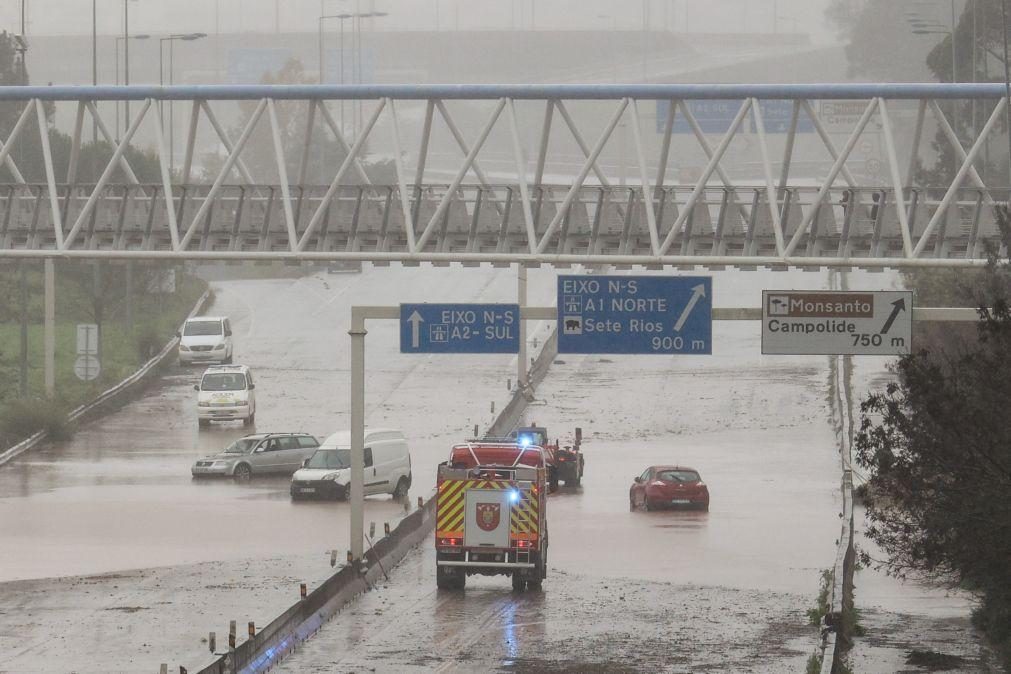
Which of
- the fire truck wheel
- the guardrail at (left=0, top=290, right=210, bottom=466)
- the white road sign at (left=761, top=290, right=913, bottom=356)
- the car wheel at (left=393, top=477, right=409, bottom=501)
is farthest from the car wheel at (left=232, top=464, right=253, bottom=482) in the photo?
the white road sign at (left=761, top=290, right=913, bottom=356)

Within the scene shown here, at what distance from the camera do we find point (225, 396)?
182 ft

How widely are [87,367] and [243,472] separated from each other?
1505cm

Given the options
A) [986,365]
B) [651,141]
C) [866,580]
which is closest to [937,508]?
[986,365]

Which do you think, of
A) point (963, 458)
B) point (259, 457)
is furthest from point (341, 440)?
point (963, 458)

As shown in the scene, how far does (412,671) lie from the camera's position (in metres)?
22.6

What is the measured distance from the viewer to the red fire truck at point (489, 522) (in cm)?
2909

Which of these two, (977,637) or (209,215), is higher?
(209,215)

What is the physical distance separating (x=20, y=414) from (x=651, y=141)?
367 feet

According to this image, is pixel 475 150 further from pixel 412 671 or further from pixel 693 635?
pixel 412 671

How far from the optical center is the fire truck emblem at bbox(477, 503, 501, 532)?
95.4 feet

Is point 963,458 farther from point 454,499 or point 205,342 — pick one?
point 205,342

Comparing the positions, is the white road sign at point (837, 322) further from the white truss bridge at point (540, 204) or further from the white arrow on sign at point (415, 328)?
the white arrow on sign at point (415, 328)

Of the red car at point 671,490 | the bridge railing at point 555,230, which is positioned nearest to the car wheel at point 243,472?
the bridge railing at point 555,230

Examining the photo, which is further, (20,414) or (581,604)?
(20,414)
